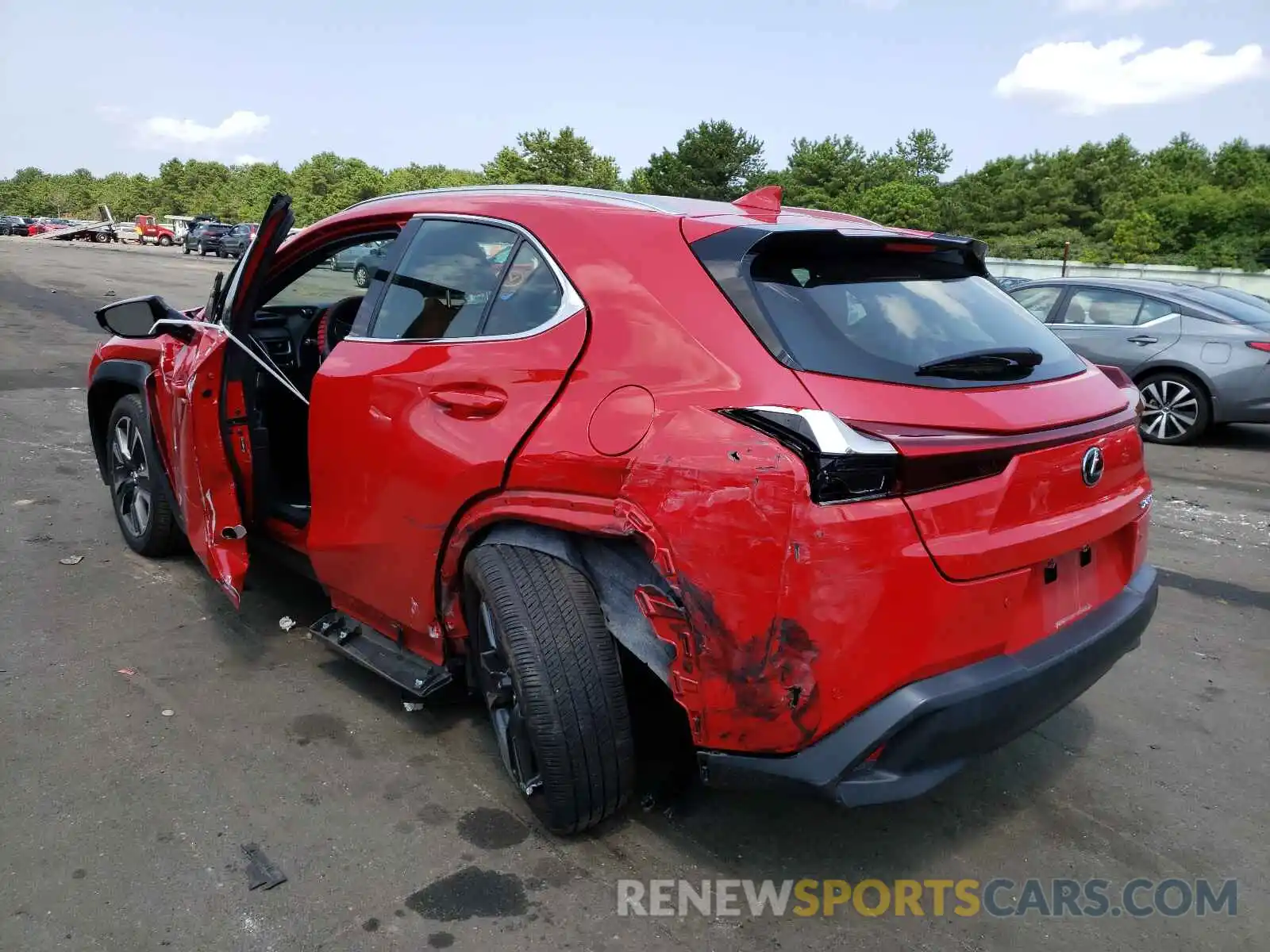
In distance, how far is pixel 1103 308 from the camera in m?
9.43

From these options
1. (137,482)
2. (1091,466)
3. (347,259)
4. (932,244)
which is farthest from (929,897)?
(137,482)

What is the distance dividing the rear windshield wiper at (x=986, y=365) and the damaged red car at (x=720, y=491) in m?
0.01

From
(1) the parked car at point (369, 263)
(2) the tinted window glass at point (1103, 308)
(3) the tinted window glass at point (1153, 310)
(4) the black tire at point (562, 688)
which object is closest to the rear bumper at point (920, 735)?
(4) the black tire at point (562, 688)

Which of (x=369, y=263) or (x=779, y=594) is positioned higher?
(x=369, y=263)

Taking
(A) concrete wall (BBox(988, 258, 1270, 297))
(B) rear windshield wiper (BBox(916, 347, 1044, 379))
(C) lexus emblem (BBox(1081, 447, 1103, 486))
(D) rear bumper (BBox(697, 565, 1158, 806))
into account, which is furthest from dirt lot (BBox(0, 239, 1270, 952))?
(A) concrete wall (BBox(988, 258, 1270, 297))

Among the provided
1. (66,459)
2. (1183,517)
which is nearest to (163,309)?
(66,459)

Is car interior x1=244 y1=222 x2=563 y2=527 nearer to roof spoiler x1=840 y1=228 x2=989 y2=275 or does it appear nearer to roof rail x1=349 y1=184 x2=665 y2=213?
roof rail x1=349 y1=184 x2=665 y2=213

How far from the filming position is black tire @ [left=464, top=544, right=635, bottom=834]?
8.23ft

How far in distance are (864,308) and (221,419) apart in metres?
2.52

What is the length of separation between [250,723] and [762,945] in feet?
6.41

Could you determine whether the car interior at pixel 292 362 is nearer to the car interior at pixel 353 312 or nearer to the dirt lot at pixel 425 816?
the car interior at pixel 353 312

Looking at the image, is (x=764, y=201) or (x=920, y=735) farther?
(x=764, y=201)

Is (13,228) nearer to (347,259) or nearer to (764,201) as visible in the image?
(347,259)

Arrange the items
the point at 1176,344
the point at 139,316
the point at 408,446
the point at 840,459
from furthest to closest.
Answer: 1. the point at 1176,344
2. the point at 139,316
3. the point at 408,446
4. the point at 840,459
